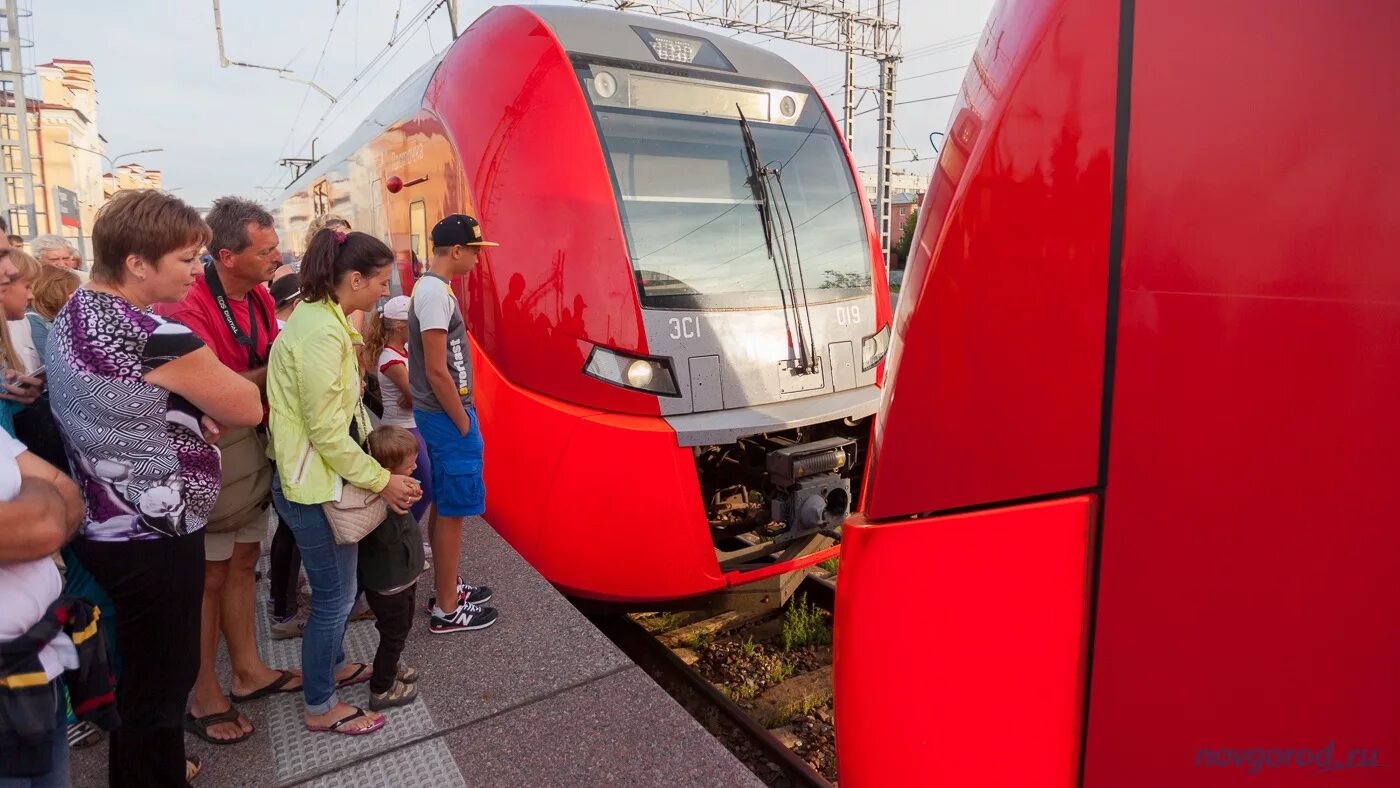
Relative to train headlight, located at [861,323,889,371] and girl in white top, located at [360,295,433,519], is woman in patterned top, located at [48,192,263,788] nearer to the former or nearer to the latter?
girl in white top, located at [360,295,433,519]

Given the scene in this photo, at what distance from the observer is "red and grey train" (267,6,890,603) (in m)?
3.46

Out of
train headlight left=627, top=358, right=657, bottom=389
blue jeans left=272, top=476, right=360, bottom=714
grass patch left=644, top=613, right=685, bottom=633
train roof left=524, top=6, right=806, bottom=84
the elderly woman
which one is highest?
train roof left=524, top=6, right=806, bottom=84

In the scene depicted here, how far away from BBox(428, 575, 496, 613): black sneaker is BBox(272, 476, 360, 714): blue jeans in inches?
30.3

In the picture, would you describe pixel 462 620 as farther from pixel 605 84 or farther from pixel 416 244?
pixel 416 244

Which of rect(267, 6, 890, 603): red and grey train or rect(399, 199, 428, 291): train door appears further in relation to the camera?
rect(399, 199, 428, 291): train door

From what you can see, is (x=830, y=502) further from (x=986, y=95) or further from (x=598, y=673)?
(x=986, y=95)

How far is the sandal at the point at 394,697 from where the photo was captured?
278 cm

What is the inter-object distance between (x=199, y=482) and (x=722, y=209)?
257 centimetres

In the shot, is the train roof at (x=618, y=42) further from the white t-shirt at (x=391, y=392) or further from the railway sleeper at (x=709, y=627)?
the railway sleeper at (x=709, y=627)

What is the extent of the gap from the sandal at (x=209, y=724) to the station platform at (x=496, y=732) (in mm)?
24

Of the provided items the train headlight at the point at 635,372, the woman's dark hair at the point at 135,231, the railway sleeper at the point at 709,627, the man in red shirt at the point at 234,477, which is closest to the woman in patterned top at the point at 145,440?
the woman's dark hair at the point at 135,231

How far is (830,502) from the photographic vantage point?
3.72 metres

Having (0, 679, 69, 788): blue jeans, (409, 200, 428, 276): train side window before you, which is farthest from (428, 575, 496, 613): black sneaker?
(409, 200, 428, 276): train side window

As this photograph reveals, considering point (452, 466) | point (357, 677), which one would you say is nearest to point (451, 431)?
point (452, 466)
